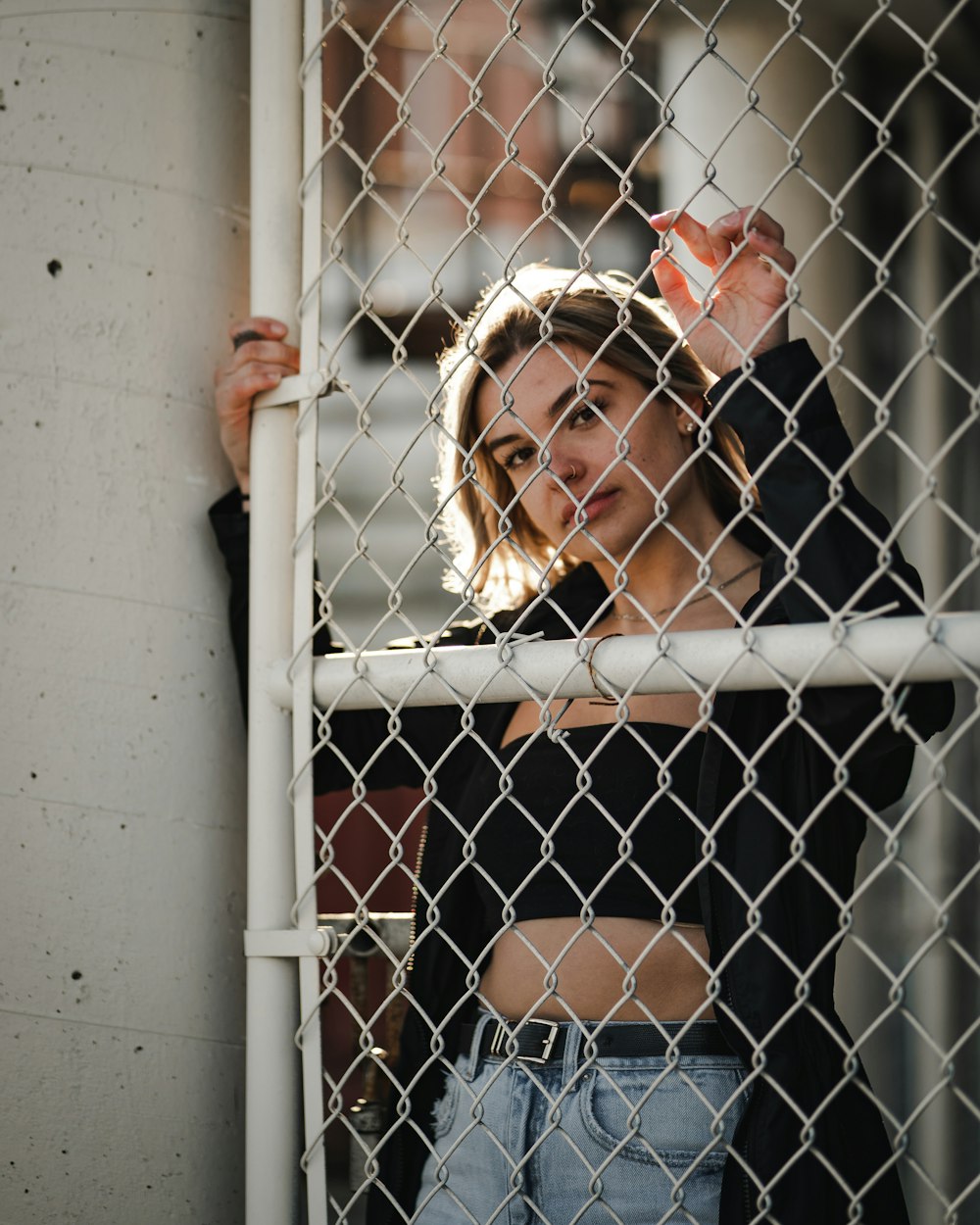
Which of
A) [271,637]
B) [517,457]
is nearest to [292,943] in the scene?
[271,637]

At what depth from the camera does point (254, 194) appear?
5.82 feet

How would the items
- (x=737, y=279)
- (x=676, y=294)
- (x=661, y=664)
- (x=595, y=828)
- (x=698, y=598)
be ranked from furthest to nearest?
1. (x=698, y=598)
2. (x=595, y=828)
3. (x=676, y=294)
4. (x=737, y=279)
5. (x=661, y=664)

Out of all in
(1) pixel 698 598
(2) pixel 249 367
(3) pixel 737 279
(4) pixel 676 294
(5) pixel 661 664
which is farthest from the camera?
(1) pixel 698 598

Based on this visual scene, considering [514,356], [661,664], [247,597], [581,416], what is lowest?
[661,664]

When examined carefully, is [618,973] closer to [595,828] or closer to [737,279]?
[595,828]

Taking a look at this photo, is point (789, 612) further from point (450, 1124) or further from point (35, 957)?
point (35, 957)

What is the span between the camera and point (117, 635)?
5.77 ft

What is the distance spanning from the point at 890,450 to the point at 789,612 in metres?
2.37

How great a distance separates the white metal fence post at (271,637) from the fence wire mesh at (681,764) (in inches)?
2.4

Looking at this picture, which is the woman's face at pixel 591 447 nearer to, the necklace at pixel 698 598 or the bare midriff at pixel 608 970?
the necklace at pixel 698 598

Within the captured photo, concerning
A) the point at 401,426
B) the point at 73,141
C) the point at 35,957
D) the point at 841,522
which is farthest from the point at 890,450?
the point at 401,426

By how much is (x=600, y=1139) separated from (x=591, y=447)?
A: 1044mm

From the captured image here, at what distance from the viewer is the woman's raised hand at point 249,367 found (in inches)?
68.6

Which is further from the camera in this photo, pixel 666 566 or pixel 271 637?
pixel 666 566
